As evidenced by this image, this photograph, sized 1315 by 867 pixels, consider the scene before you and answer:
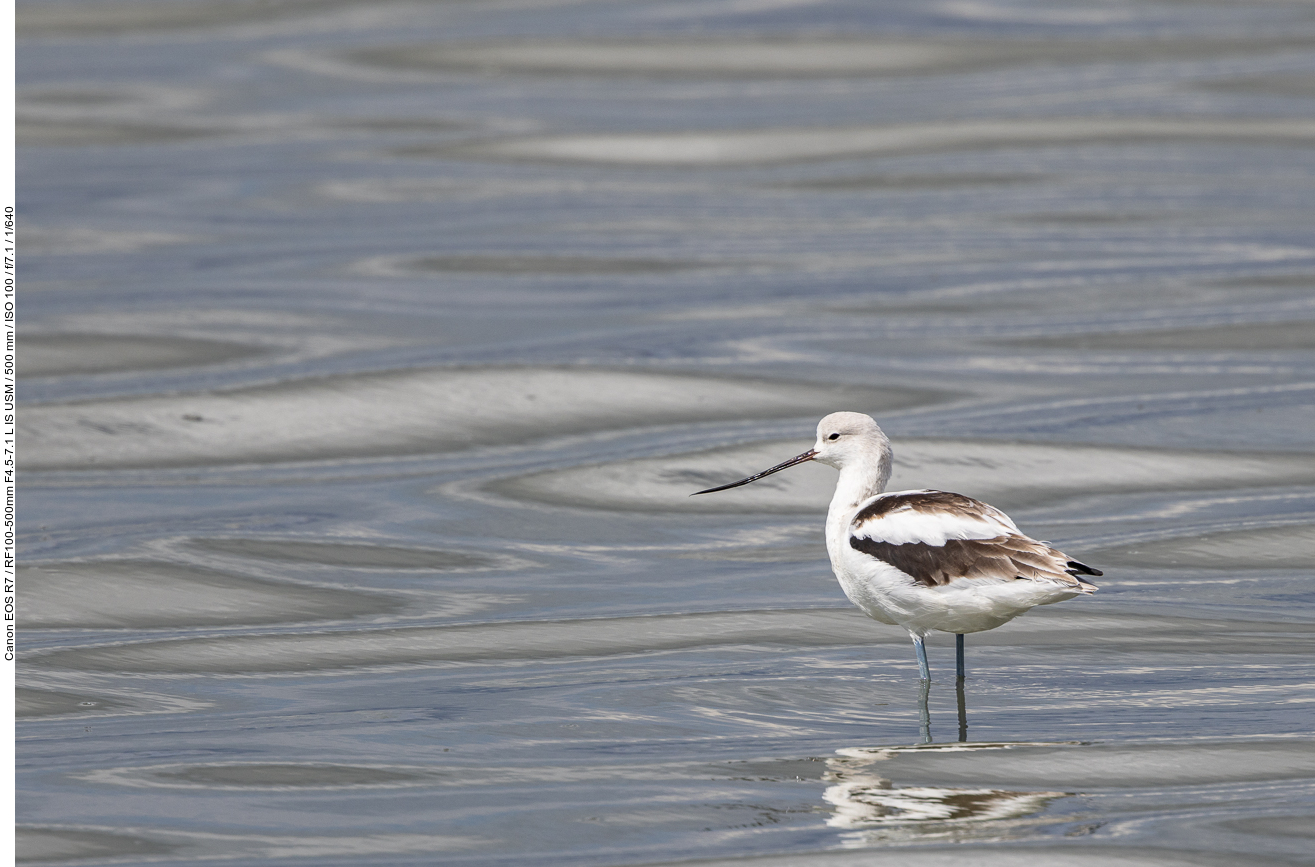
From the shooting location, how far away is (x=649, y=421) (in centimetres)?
1573

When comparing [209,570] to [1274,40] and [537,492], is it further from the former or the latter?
[1274,40]

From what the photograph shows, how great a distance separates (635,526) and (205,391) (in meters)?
4.78

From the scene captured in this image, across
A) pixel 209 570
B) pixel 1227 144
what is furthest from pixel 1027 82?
pixel 209 570

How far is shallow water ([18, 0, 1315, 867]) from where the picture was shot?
8164mm

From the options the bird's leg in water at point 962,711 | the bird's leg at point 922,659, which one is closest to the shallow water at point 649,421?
the bird's leg in water at point 962,711

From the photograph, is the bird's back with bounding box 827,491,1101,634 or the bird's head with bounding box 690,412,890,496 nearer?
the bird's back with bounding box 827,491,1101,634

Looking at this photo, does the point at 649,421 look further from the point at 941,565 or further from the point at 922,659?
the point at 941,565

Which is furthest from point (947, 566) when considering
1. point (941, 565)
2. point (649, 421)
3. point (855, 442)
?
point (649, 421)

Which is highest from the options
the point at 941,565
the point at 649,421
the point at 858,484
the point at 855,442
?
the point at 855,442

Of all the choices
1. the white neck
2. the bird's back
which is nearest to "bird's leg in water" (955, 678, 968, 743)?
the bird's back

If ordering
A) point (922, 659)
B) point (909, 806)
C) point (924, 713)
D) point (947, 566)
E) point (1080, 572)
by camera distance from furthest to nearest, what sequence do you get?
point (922, 659) → point (924, 713) → point (947, 566) → point (1080, 572) → point (909, 806)

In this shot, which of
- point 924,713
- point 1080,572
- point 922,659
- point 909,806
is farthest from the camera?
point 922,659

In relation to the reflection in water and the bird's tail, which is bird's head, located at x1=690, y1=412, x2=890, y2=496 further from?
the reflection in water

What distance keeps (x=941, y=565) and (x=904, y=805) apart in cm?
131
